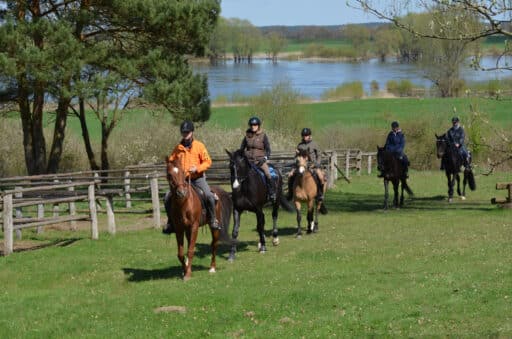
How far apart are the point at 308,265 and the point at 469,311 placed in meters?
4.85

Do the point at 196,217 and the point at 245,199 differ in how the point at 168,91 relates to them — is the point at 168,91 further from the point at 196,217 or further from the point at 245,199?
the point at 196,217

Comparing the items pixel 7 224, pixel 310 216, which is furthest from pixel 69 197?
pixel 310 216

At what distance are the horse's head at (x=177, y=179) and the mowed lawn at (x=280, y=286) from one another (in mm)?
1628

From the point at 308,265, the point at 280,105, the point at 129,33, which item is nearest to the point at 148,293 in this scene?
the point at 308,265

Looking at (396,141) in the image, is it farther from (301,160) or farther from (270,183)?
(270,183)

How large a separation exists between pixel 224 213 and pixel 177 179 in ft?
8.05

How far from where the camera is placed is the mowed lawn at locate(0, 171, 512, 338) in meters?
11.2

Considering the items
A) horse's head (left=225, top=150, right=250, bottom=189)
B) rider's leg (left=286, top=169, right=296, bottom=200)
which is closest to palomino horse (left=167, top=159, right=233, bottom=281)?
horse's head (left=225, top=150, right=250, bottom=189)

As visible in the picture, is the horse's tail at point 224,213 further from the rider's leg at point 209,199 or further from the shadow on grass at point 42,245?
the shadow on grass at point 42,245

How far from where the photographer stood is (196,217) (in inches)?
586

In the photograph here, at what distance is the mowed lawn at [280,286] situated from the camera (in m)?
11.2

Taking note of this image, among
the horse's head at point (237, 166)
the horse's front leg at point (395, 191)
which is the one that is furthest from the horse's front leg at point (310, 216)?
the horse's front leg at point (395, 191)

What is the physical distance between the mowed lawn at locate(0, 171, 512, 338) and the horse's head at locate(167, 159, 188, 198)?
1628mm

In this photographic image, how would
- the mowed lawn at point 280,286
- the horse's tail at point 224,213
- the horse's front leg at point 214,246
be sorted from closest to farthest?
the mowed lawn at point 280,286 < the horse's front leg at point 214,246 < the horse's tail at point 224,213
